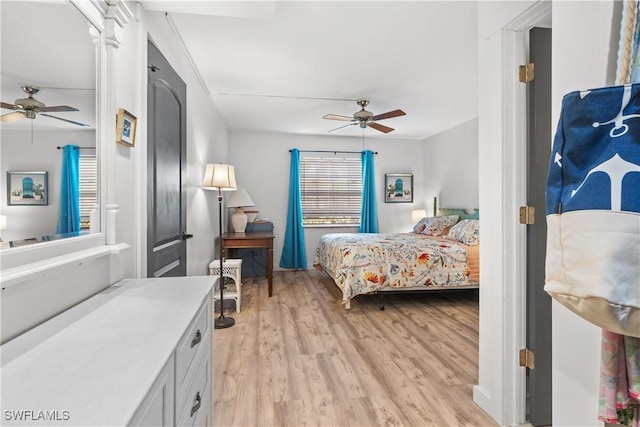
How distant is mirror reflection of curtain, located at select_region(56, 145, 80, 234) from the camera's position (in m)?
1.03

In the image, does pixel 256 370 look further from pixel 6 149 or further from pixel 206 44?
pixel 206 44

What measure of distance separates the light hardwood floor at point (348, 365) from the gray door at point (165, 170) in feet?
2.83

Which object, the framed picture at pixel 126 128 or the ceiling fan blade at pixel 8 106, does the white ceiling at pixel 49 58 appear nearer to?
the ceiling fan blade at pixel 8 106

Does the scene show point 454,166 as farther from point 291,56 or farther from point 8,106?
point 8,106

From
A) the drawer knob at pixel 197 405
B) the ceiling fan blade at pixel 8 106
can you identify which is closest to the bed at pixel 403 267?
the drawer knob at pixel 197 405

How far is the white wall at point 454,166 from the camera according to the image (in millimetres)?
4668

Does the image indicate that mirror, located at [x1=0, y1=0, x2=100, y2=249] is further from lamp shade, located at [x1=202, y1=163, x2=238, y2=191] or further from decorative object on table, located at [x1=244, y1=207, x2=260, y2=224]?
decorative object on table, located at [x1=244, y1=207, x2=260, y2=224]

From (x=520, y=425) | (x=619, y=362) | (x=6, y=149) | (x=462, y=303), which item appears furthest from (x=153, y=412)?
(x=462, y=303)

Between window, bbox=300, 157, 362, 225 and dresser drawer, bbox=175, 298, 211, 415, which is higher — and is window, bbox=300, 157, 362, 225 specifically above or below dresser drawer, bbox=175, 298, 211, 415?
above

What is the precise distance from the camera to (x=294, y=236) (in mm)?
5434

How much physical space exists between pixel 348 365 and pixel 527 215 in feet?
4.95

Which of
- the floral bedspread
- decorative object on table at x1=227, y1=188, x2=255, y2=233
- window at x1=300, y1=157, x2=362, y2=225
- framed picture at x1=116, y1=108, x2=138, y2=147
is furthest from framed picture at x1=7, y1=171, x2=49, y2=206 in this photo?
window at x1=300, y1=157, x2=362, y2=225

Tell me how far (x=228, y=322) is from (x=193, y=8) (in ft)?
8.30

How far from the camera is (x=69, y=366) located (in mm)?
678
